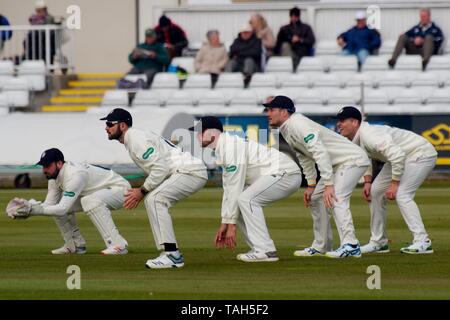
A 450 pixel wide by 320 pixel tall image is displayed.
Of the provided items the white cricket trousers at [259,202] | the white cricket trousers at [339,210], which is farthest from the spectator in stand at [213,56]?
the white cricket trousers at [259,202]

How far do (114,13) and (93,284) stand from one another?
23635mm

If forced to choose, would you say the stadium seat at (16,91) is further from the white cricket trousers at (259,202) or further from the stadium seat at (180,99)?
the white cricket trousers at (259,202)

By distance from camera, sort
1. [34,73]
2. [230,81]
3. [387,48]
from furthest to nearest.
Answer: [34,73] < [387,48] < [230,81]

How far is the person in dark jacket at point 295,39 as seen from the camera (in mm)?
31453

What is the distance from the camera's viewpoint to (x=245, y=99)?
30.0m

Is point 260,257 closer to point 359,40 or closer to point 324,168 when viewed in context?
point 324,168

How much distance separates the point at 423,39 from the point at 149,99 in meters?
6.34

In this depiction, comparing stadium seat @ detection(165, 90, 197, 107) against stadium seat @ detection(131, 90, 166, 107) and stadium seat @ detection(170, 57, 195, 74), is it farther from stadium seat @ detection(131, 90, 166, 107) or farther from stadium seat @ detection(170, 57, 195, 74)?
stadium seat @ detection(170, 57, 195, 74)

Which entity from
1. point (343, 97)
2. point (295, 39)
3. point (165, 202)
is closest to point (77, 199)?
point (165, 202)

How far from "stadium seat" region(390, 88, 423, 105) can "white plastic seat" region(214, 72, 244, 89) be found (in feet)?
11.5

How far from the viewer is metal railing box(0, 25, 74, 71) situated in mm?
32750
